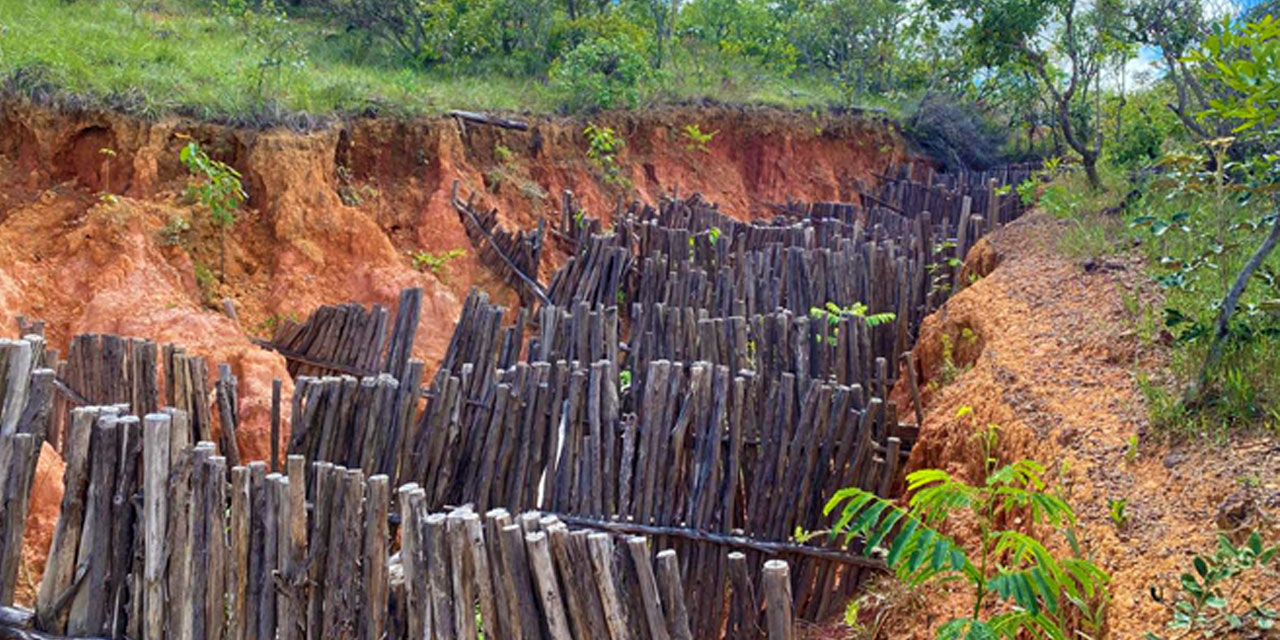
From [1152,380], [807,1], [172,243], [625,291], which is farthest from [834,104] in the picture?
[1152,380]

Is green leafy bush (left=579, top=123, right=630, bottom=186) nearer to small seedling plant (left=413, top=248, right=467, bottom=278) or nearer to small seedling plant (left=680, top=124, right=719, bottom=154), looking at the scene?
small seedling plant (left=680, top=124, right=719, bottom=154)

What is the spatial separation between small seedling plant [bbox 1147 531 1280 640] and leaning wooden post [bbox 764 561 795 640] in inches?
42.3

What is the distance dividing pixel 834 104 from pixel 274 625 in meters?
20.1

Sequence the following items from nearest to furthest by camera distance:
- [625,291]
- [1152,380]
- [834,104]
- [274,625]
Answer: [274,625]
[1152,380]
[625,291]
[834,104]

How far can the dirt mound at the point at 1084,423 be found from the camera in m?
3.83

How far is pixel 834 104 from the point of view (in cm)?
2242

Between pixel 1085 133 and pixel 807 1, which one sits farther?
pixel 807 1

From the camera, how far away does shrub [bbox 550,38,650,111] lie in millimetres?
15672

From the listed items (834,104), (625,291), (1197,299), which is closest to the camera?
(1197,299)

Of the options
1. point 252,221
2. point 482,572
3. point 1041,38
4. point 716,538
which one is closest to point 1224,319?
point 716,538

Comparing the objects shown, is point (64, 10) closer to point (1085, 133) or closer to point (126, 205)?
point (126, 205)

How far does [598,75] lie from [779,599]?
13.2 m

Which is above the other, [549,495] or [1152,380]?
[1152,380]

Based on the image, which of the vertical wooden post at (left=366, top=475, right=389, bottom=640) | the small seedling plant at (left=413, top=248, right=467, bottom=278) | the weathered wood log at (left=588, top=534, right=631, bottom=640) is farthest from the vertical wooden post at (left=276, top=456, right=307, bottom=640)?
the small seedling plant at (left=413, top=248, right=467, bottom=278)
